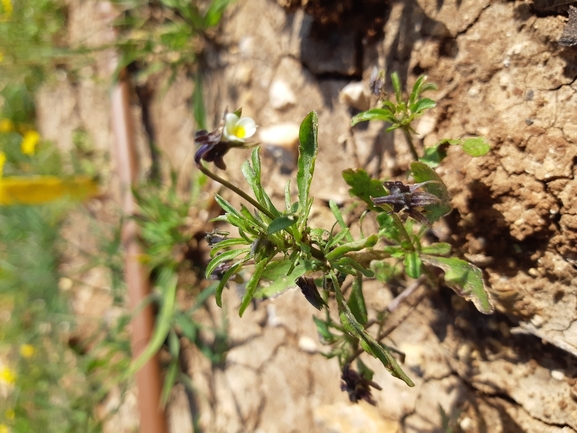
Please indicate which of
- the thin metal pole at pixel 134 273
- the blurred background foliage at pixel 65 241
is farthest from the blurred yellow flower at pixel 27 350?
the thin metal pole at pixel 134 273

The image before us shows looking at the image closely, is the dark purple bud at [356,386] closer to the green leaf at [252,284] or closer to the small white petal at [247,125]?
the green leaf at [252,284]

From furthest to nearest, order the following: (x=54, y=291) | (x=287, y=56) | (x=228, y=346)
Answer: (x=54, y=291), (x=228, y=346), (x=287, y=56)

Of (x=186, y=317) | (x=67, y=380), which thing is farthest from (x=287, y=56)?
(x=67, y=380)

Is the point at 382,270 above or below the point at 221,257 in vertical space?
below

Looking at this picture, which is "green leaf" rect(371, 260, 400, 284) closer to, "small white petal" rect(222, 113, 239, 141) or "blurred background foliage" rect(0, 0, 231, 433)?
"small white petal" rect(222, 113, 239, 141)

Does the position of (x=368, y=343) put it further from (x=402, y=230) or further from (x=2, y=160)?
(x=2, y=160)

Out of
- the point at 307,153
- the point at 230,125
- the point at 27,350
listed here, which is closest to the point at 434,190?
the point at 307,153

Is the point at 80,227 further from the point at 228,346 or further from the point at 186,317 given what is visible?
the point at 228,346

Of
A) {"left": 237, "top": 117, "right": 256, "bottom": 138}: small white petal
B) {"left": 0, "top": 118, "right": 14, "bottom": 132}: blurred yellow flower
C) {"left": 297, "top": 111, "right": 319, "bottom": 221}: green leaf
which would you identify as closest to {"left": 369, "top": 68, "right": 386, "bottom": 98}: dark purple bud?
{"left": 297, "top": 111, "right": 319, "bottom": 221}: green leaf
